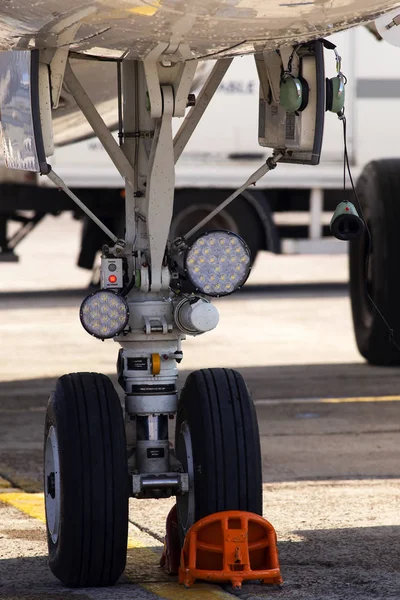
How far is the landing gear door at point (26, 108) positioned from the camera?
14.9 feet

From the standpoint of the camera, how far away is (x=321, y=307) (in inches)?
583

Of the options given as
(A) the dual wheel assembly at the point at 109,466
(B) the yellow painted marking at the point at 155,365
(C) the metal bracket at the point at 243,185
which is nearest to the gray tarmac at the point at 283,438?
(A) the dual wheel assembly at the point at 109,466

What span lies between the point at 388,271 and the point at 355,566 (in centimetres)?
513

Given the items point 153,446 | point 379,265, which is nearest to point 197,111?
point 153,446

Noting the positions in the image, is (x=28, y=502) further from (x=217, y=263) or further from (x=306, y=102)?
(x=306, y=102)

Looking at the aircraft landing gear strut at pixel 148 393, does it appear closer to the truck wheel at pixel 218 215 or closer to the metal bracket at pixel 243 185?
the metal bracket at pixel 243 185

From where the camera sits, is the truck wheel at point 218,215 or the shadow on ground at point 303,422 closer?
the shadow on ground at point 303,422

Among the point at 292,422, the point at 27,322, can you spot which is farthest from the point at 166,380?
the point at 27,322

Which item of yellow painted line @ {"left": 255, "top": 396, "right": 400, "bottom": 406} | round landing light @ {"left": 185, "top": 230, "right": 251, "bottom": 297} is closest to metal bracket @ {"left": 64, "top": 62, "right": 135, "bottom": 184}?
round landing light @ {"left": 185, "top": 230, "right": 251, "bottom": 297}

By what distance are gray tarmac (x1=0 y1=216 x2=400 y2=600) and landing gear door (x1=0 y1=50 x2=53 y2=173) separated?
1.48 metres

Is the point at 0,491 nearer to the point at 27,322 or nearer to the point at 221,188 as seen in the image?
the point at 27,322

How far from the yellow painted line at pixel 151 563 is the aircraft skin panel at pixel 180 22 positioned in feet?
5.90

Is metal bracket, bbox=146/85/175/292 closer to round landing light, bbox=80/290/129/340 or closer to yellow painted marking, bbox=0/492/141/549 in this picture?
round landing light, bbox=80/290/129/340

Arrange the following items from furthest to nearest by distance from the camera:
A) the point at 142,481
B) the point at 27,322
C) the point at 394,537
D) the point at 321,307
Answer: the point at 321,307 → the point at 27,322 → the point at 394,537 → the point at 142,481
